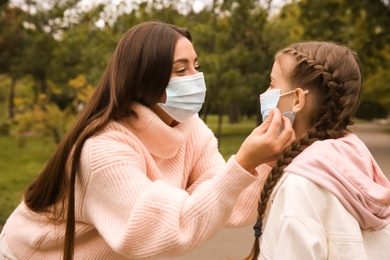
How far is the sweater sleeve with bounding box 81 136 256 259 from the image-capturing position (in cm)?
201

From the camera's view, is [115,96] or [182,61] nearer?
[115,96]

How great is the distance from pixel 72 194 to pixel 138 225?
1.19 ft

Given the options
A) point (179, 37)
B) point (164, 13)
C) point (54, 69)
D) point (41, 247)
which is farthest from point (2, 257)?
point (54, 69)

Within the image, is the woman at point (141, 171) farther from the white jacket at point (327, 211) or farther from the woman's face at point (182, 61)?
the white jacket at point (327, 211)

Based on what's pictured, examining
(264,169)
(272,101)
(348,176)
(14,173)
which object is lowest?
(14,173)

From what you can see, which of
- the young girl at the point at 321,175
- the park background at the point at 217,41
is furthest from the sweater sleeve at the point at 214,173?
the park background at the point at 217,41

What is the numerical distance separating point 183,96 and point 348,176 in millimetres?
791

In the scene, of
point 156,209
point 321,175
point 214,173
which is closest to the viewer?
point 321,175

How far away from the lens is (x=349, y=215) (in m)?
1.94

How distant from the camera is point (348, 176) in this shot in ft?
6.47

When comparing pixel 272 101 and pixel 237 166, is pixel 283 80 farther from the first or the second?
pixel 237 166

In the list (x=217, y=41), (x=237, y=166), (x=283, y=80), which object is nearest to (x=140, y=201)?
(x=237, y=166)

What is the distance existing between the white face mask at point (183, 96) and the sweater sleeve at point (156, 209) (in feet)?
1.35

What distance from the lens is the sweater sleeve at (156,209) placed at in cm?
201
